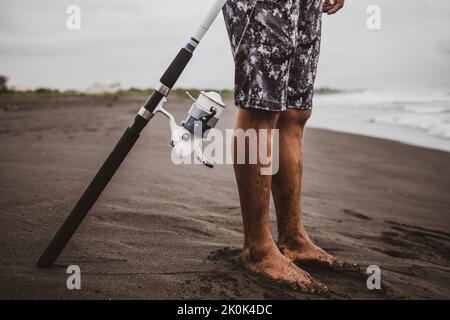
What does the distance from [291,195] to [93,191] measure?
3.27 feet

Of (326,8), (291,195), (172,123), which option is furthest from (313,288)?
(326,8)

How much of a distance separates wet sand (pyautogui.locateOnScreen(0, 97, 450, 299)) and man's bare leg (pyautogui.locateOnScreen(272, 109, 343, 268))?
92mm

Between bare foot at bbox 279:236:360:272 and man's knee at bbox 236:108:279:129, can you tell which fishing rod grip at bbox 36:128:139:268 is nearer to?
man's knee at bbox 236:108:279:129

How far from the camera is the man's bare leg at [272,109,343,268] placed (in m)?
2.14

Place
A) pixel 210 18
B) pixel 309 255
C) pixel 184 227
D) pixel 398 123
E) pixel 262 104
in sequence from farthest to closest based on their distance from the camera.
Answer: pixel 398 123 → pixel 184 227 → pixel 309 255 → pixel 262 104 → pixel 210 18

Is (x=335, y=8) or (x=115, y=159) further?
(x=335, y=8)

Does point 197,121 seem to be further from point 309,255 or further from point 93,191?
point 309,255

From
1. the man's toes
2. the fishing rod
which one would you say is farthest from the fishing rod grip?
the man's toes

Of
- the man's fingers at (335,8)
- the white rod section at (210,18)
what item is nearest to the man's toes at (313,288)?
the white rod section at (210,18)

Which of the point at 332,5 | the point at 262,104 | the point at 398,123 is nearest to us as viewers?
the point at 262,104

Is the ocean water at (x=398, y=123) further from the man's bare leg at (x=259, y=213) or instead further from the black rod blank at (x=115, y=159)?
the black rod blank at (x=115, y=159)

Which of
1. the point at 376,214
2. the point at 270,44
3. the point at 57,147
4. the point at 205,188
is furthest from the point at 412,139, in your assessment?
the point at 270,44

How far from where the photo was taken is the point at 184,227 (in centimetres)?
258
